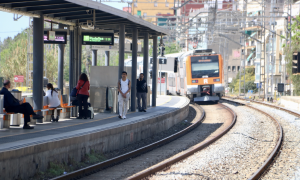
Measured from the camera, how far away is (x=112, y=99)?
50.3 ft

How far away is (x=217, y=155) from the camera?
10.5 meters

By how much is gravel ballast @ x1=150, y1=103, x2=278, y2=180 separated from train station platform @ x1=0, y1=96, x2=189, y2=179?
1.97 m

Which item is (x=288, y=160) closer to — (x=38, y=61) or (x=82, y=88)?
(x=82, y=88)

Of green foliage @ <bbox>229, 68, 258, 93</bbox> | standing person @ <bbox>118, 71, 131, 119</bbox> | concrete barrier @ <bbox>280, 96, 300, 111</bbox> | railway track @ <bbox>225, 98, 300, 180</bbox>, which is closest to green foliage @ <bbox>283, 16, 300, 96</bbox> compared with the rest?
concrete barrier @ <bbox>280, 96, 300, 111</bbox>

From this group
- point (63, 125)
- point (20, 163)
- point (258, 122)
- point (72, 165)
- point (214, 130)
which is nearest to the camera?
point (20, 163)

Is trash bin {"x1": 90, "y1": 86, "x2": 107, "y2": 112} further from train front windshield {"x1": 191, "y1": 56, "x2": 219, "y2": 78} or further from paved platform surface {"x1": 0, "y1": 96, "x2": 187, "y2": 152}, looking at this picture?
train front windshield {"x1": 191, "y1": 56, "x2": 219, "y2": 78}

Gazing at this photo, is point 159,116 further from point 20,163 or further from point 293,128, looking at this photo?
point 20,163

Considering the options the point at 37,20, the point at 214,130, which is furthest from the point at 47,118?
the point at 214,130

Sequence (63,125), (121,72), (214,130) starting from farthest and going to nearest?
(214,130) → (121,72) → (63,125)

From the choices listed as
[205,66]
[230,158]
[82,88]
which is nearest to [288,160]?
[230,158]

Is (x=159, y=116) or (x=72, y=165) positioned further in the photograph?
(x=159, y=116)

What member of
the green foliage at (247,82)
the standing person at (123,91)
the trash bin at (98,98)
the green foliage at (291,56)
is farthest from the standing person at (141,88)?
the green foliage at (247,82)

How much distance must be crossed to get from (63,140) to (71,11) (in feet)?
17.5

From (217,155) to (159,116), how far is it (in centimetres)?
466
